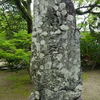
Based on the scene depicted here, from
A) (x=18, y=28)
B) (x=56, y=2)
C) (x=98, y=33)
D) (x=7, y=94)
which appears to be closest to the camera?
(x=56, y=2)

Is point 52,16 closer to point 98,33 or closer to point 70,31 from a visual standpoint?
point 70,31

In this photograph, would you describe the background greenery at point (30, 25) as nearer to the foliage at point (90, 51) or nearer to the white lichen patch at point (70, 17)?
the foliage at point (90, 51)

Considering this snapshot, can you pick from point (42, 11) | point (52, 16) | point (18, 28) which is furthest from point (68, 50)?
point (18, 28)

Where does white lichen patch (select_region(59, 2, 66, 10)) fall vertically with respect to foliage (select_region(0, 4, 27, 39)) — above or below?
below

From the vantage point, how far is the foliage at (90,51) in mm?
7684

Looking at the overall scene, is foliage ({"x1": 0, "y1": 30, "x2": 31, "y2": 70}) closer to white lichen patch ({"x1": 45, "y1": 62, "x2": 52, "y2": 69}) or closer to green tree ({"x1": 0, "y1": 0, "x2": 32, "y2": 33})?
white lichen patch ({"x1": 45, "y1": 62, "x2": 52, "y2": 69})

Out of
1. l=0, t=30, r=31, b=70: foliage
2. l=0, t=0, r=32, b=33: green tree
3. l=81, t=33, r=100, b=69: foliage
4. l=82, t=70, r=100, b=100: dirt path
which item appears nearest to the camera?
l=82, t=70, r=100, b=100: dirt path

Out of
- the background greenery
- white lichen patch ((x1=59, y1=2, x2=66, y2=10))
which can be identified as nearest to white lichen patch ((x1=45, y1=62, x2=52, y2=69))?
white lichen patch ((x1=59, y1=2, x2=66, y2=10))

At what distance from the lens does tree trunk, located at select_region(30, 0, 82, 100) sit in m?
1.71

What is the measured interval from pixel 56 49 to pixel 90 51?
6561mm

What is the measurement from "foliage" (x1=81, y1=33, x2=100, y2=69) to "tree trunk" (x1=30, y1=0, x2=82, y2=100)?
6.21 metres

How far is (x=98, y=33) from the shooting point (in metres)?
8.18

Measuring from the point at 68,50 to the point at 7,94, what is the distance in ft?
12.9

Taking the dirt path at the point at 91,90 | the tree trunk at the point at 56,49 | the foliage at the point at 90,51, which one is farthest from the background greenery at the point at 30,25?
the tree trunk at the point at 56,49
